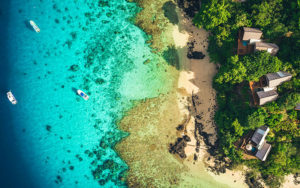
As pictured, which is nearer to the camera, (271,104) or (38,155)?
(271,104)

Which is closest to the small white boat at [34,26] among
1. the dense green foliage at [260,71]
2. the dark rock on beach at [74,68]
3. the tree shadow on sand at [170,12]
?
the dark rock on beach at [74,68]

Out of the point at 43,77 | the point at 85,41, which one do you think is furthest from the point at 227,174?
the point at 43,77

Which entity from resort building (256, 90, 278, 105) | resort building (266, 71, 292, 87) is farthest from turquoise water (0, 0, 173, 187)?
resort building (266, 71, 292, 87)

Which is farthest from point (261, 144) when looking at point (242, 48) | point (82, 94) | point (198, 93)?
point (82, 94)

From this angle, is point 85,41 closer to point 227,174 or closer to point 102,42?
point 102,42

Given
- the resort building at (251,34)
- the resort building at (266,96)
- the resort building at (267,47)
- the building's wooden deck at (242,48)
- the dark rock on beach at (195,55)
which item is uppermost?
the resort building at (251,34)

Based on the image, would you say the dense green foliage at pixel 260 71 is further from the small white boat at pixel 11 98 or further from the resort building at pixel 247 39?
the small white boat at pixel 11 98

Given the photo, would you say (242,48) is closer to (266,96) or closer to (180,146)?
(266,96)
